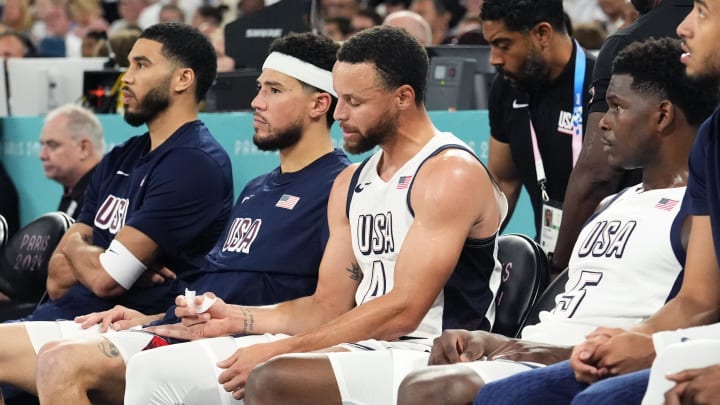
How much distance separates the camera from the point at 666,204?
407 cm

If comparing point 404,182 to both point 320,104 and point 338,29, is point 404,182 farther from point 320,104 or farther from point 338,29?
point 338,29

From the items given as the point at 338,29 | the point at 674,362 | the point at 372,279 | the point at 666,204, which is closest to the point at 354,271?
the point at 372,279

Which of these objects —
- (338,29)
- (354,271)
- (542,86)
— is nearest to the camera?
(354,271)

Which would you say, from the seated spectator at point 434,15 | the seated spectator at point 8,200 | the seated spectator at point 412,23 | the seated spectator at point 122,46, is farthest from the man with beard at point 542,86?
the seated spectator at point 434,15

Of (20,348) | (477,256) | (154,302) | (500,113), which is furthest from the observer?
(500,113)

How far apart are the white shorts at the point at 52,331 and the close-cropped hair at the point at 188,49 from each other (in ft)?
3.87

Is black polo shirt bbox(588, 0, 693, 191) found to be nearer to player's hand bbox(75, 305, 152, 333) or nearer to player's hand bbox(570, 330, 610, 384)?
player's hand bbox(570, 330, 610, 384)

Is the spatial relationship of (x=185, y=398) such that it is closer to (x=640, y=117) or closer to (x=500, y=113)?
(x=640, y=117)

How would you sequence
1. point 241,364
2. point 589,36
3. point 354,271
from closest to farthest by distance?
point 241,364 → point 354,271 → point 589,36

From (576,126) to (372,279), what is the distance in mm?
1377

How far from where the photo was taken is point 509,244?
4738 mm

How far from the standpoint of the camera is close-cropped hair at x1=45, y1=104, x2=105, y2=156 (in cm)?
792

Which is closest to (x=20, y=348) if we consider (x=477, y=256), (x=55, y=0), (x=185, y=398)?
(x=185, y=398)

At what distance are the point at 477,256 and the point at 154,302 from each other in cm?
168
